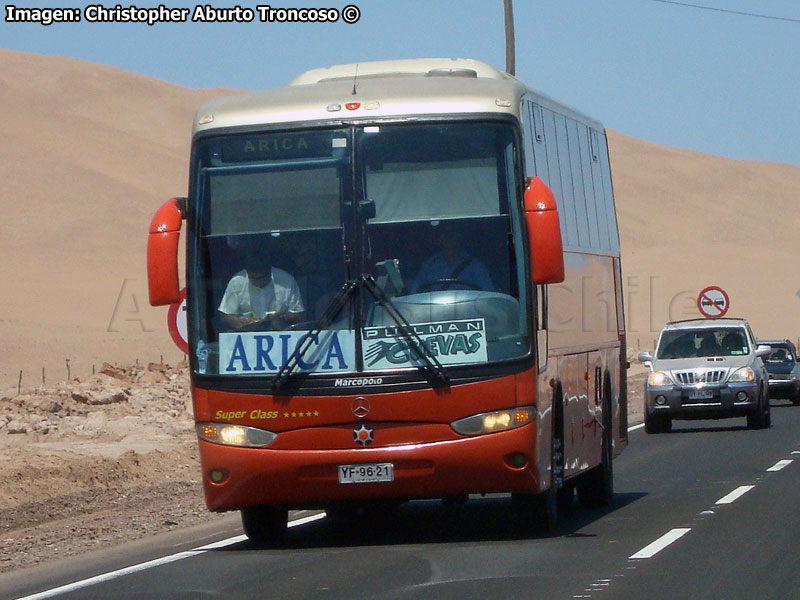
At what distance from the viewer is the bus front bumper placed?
37.2ft

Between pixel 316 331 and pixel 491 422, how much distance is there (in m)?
1.36

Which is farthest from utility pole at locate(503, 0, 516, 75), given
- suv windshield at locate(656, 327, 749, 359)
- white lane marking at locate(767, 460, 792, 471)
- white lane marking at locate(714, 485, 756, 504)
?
white lane marking at locate(714, 485, 756, 504)

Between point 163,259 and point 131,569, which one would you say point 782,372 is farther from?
point 163,259

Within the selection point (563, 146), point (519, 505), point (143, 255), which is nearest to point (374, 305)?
point (519, 505)

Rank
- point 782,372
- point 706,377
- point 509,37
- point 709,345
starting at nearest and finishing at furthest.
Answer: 1. point 706,377
2. point 709,345
3. point 509,37
4. point 782,372

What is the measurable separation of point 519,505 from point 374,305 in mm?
2146

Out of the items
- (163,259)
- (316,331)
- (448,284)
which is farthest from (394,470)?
(163,259)

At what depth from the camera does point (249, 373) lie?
11539 mm

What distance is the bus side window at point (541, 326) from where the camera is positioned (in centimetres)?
1168

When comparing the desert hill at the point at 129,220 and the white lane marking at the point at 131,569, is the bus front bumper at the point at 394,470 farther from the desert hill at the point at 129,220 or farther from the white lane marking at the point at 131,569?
the desert hill at the point at 129,220

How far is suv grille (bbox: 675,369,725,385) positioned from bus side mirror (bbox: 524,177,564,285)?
1655 cm

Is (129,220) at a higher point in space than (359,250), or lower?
higher

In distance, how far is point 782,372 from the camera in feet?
117

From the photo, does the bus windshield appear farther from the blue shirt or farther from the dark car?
the dark car
